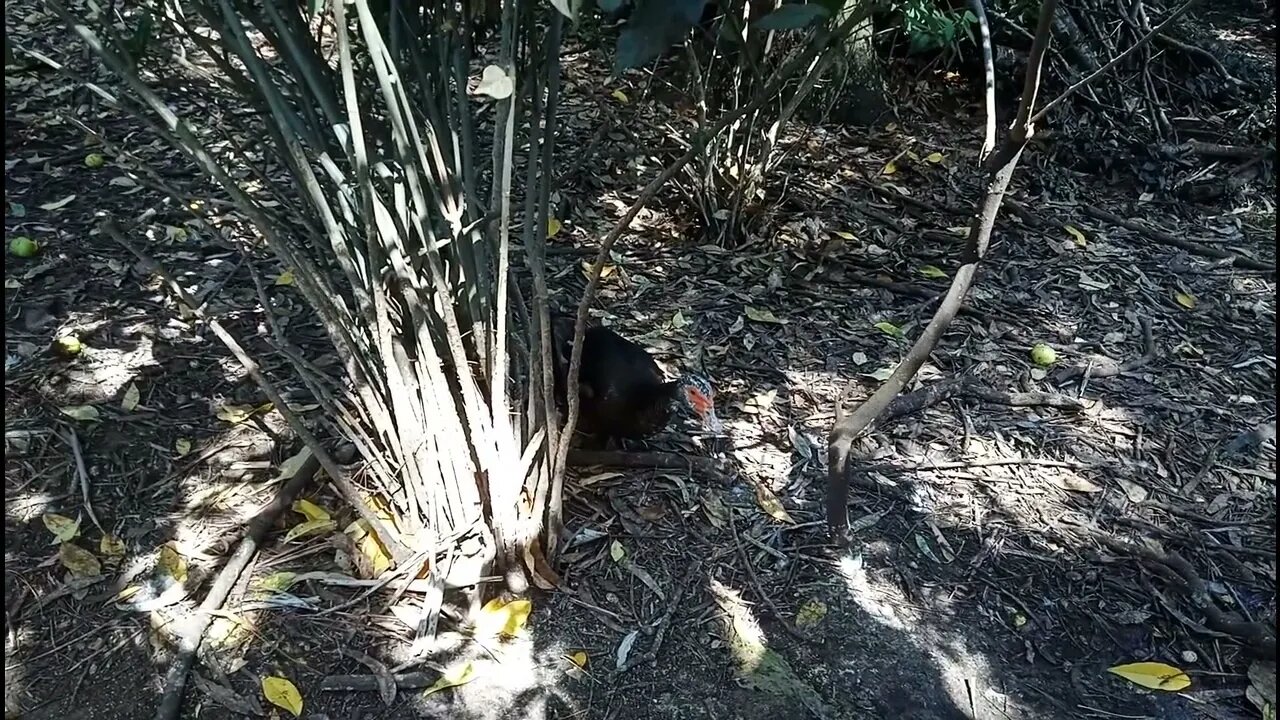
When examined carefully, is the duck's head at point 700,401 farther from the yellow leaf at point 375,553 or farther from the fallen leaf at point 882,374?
the yellow leaf at point 375,553

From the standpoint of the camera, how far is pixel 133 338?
126 inches

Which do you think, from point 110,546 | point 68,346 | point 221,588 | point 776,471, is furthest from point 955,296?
point 68,346

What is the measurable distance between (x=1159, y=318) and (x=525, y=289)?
2342 millimetres

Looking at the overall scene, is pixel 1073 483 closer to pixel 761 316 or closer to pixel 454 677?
pixel 761 316

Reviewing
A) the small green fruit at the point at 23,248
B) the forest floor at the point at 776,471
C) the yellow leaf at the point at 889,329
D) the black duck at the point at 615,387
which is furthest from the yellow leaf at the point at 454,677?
the small green fruit at the point at 23,248

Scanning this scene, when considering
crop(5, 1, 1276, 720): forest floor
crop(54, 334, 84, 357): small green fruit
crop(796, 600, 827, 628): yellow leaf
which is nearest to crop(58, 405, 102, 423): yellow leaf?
crop(5, 1, 1276, 720): forest floor

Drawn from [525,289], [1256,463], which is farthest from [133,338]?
[1256,463]

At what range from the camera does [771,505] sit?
275 cm

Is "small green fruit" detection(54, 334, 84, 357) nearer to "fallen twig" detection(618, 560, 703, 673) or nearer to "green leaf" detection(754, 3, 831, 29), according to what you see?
"fallen twig" detection(618, 560, 703, 673)

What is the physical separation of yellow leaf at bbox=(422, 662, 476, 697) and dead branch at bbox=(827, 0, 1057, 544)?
1022 millimetres

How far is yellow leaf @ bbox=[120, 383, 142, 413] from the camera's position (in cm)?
288

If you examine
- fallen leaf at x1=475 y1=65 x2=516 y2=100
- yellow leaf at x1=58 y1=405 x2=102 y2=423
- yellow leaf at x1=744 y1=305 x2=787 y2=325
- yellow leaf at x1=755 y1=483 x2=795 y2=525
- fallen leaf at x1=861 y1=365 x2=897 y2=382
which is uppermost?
fallen leaf at x1=475 y1=65 x2=516 y2=100

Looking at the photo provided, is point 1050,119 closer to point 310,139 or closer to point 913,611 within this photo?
point 913,611

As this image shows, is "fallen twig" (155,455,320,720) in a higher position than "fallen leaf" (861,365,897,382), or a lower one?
higher
